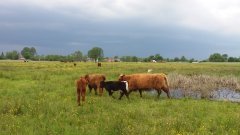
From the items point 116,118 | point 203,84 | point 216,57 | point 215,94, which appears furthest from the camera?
point 216,57

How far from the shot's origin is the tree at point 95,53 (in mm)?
180762

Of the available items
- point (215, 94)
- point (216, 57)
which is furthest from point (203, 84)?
point (216, 57)

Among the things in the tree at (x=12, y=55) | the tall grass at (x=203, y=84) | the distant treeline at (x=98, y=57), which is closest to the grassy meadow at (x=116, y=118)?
the tall grass at (x=203, y=84)

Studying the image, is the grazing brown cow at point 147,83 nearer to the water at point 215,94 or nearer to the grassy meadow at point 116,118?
the water at point 215,94

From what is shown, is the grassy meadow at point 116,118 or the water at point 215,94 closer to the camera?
the grassy meadow at point 116,118

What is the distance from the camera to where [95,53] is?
18150 centimetres

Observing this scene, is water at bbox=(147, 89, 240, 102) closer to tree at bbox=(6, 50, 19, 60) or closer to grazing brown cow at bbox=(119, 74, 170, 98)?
grazing brown cow at bbox=(119, 74, 170, 98)

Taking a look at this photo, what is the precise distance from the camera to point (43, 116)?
1459 centimetres

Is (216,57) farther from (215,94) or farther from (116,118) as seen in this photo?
(116,118)

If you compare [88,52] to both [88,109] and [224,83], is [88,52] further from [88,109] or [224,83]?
[88,109]

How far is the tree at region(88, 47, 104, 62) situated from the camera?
180762 millimetres

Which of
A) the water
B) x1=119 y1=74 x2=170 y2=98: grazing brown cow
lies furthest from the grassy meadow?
the water

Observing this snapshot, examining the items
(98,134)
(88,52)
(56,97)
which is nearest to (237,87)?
(56,97)

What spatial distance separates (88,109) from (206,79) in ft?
58.5
